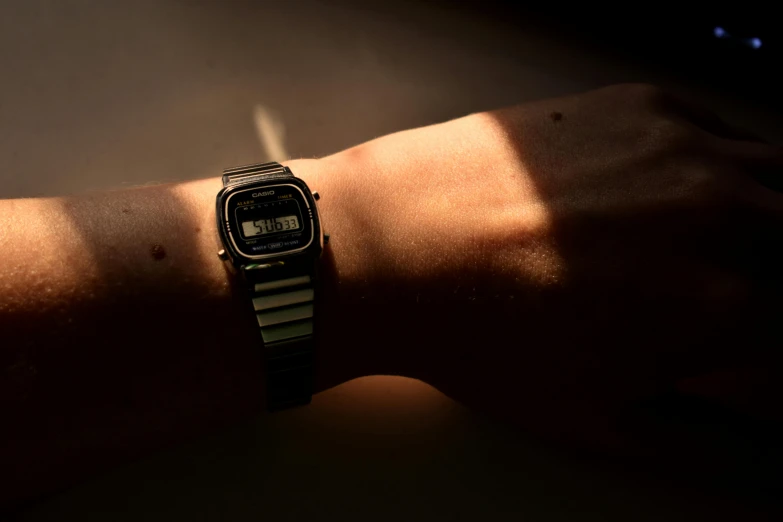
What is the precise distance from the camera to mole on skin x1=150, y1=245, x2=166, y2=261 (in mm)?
808

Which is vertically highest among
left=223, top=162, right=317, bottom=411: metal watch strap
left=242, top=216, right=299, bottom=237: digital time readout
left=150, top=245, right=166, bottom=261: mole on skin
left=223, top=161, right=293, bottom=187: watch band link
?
left=223, top=161, right=293, bottom=187: watch band link

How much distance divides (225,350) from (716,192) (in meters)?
0.74

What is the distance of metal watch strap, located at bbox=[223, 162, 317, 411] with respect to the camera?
2.64ft

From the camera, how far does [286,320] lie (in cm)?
81

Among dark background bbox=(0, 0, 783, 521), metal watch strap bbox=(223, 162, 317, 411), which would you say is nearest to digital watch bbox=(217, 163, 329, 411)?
metal watch strap bbox=(223, 162, 317, 411)

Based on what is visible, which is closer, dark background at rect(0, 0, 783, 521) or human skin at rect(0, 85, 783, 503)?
human skin at rect(0, 85, 783, 503)

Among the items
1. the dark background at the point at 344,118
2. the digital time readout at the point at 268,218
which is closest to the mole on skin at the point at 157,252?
the digital time readout at the point at 268,218

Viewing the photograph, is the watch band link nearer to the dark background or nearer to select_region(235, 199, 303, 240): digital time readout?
select_region(235, 199, 303, 240): digital time readout

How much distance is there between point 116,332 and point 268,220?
23 cm

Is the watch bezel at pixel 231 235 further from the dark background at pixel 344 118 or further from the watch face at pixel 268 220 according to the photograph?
the dark background at pixel 344 118

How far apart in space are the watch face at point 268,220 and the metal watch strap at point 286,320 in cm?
2

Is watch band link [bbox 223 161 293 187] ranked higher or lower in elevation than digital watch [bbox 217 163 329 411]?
higher

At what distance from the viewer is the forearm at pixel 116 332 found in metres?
0.75

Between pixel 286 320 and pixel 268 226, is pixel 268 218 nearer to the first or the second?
pixel 268 226
